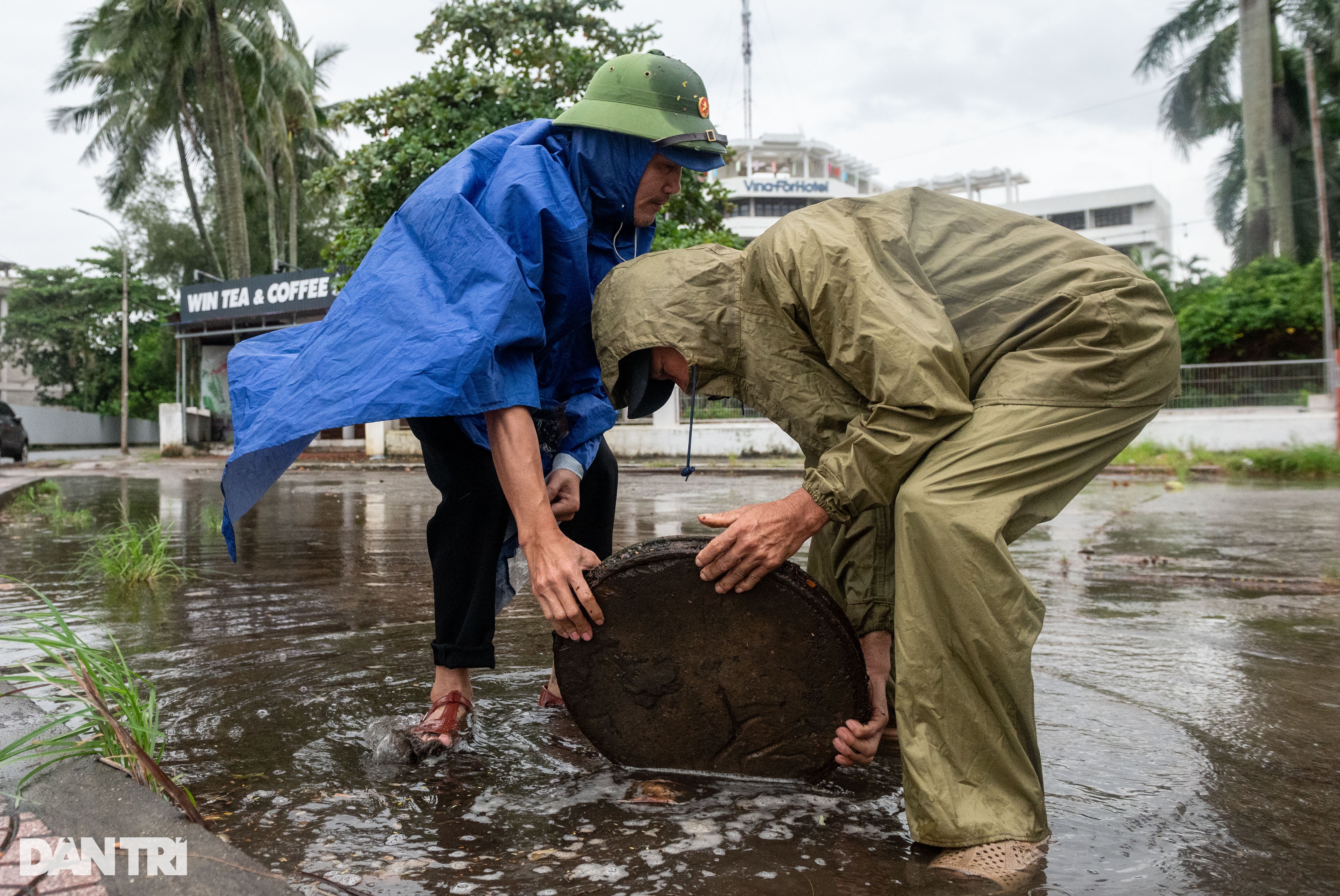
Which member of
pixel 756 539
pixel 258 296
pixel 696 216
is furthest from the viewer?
pixel 258 296

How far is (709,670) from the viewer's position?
2129 mm

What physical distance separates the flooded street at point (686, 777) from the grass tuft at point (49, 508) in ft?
10.2

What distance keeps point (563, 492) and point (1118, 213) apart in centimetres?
7186

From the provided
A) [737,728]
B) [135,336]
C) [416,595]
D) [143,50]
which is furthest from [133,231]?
[737,728]

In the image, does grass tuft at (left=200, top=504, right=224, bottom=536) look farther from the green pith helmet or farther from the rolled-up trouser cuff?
the green pith helmet

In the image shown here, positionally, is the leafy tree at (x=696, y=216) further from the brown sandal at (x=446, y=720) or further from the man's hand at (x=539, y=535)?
the man's hand at (x=539, y=535)

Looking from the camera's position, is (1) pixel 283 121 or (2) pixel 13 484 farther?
(1) pixel 283 121

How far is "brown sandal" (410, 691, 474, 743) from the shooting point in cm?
240

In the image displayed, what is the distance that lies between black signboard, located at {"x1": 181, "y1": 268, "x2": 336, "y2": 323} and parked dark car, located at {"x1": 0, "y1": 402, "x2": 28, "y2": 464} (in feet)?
18.7

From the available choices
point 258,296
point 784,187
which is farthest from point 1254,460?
point 784,187

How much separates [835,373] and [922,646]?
1.87ft

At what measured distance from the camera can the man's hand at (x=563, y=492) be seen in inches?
104

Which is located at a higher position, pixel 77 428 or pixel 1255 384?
pixel 77 428

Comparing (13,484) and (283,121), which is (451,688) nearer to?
(13,484)
